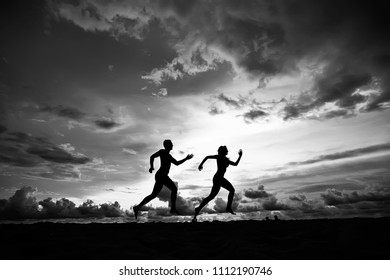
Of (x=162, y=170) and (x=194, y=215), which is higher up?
(x=162, y=170)

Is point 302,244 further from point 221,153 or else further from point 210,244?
point 221,153

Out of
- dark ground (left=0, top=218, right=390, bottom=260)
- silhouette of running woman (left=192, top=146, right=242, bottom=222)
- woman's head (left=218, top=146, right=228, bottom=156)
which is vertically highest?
woman's head (left=218, top=146, right=228, bottom=156)

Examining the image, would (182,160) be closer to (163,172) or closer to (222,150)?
(163,172)

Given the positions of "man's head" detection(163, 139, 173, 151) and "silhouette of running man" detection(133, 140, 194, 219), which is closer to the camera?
"silhouette of running man" detection(133, 140, 194, 219)

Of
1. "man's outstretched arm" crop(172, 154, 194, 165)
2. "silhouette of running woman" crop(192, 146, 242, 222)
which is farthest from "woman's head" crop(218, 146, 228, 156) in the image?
"man's outstretched arm" crop(172, 154, 194, 165)

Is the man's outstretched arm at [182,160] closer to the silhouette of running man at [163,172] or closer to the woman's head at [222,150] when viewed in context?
the silhouette of running man at [163,172]

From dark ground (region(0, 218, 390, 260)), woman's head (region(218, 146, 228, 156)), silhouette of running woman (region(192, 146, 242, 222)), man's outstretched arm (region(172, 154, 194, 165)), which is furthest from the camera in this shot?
woman's head (region(218, 146, 228, 156))

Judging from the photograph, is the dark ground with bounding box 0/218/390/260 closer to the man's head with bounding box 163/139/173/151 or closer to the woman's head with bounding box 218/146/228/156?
the man's head with bounding box 163/139/173/151

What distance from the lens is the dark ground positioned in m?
3.82

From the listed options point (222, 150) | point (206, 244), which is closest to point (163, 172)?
point (222, 150)

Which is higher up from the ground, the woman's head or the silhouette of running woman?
the woman's head

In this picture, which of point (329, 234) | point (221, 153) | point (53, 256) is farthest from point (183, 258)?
point (221, 153)

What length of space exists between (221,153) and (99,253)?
5.75 meters
